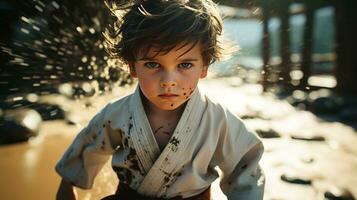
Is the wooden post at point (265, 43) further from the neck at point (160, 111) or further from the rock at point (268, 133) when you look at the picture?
the neck at point (160, 111)

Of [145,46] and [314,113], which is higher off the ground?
[145,46]

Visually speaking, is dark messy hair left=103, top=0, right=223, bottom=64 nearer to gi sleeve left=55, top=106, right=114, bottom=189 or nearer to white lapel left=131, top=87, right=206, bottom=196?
white lapel left=131, top=87, right=206, bottom=196

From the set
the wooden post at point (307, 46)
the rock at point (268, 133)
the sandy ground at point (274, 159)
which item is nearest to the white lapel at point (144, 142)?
the sandy ground at point (274, 159)

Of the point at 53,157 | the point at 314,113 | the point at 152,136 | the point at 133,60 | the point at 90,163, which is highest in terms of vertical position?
the point at 133,60

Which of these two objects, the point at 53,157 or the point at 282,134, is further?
the point at 282,134

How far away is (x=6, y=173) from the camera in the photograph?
2861 millimetres

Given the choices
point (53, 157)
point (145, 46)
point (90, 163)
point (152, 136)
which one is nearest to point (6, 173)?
point (53, 157)

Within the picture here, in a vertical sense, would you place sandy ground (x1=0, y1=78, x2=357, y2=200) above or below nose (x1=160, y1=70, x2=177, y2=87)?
below

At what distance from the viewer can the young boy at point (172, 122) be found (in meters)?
1.62

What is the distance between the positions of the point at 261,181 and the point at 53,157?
1958 mm

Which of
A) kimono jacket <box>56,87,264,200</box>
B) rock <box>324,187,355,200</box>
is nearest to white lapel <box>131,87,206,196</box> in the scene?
kimono jacket <box>56,87,264,200</box>

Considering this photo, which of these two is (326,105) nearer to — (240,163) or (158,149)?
(240,163)

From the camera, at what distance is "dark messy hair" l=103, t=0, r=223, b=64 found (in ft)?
5.30

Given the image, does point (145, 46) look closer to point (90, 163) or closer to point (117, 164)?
point (117, 164)
